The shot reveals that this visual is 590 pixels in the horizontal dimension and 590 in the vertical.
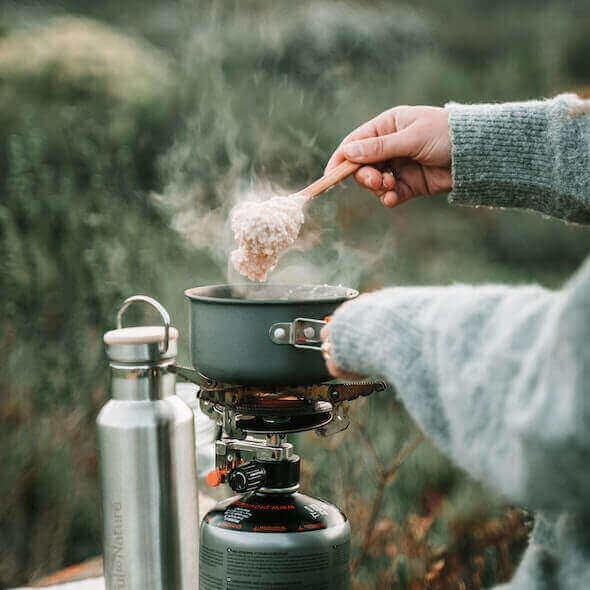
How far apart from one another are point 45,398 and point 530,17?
2470mm

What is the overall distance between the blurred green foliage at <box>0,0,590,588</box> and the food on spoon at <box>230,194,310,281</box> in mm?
1266

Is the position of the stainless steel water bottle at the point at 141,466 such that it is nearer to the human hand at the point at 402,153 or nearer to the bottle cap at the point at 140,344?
the bottle cap at the point at 140,344

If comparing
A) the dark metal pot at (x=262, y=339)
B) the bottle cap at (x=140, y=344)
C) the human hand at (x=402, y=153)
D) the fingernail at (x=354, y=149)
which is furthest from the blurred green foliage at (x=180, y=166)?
the dark metal pot at (x=262, y=339)

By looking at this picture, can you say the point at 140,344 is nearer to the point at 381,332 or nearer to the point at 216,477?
the point at 216,477

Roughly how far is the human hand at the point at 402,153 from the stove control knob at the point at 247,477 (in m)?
0.71

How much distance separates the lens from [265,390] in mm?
1566

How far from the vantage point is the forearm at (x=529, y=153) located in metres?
1.66

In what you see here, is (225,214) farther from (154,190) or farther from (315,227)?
(154,190)

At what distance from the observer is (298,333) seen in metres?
1.45

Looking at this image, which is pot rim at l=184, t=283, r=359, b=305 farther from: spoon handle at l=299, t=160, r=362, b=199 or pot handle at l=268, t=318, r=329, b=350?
spoon handle at l=299, t=160, r=362, b=199

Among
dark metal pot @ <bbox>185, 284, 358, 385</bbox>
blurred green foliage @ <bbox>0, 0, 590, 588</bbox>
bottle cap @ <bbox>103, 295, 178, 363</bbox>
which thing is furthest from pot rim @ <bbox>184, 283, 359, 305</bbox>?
blurred green foliage @ <bbox>0, 0, 590, 588</bbox>

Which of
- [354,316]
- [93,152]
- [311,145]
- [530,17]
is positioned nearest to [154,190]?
[93,152]

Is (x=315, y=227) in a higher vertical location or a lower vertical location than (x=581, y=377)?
higher

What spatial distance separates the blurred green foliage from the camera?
2.98m
